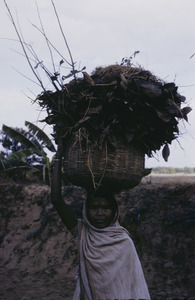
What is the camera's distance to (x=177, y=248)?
5.42 meters

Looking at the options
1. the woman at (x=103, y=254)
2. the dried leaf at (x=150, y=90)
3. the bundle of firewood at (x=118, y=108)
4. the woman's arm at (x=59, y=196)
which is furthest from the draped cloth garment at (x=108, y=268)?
the dried leaf at (x=150, y=90)

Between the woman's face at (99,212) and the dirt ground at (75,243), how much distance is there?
9.51 feet

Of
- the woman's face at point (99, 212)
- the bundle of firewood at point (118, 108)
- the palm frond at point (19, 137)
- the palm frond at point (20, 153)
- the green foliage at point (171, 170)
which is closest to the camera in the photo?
the bundle of firewood at point (118, 108)

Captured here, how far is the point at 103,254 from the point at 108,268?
109 mm

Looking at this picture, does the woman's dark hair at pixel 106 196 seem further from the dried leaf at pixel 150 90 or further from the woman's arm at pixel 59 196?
the dried leaf at pixel 150 90

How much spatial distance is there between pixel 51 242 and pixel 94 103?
614 centimetres

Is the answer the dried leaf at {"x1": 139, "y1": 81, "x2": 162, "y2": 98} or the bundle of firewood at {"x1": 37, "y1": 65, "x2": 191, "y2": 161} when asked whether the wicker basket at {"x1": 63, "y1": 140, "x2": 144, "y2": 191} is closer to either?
the bundle of firewood at {"x1": 37, "y1": 65, "x2": 191, "y2": 161}

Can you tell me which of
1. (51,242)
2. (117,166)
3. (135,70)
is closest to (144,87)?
(135,70)

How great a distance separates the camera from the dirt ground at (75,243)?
17.2ft

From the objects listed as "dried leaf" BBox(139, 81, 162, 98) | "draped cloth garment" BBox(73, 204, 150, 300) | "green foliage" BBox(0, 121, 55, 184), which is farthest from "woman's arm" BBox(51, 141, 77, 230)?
"green foliage" BBox(0, 121, 55, 184)

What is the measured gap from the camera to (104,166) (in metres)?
2.29

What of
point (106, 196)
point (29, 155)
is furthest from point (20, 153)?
point (106, 196)

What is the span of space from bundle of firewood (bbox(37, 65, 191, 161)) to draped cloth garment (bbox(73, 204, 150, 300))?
75 cm

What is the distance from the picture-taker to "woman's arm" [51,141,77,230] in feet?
8.41
